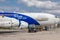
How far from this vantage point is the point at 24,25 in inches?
1660

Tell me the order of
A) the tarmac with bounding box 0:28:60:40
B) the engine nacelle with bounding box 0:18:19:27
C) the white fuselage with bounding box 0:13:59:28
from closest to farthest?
1. the tarmac with bounding box 0:28:60:40
2. the engine nacelle with bounding box 0:18:19:27
3. the white fuselage with bounding box 0:13:59:28

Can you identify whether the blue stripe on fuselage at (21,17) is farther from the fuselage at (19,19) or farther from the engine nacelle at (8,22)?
the engine nacelle at (8,22)

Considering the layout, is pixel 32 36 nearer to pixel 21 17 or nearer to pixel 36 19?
pixel 21 17

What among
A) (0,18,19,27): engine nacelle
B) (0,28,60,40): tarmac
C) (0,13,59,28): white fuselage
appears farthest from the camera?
(0,13,59,28): white fuselage

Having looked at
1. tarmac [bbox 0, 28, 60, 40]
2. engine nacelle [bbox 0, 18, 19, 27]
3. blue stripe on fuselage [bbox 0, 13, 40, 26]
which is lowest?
tarmac [bbox 0, 28, 60, 40]

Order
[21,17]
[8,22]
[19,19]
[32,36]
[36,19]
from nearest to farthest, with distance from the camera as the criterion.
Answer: [32,36], [8,22], [19,19], [21,17], [36,19]

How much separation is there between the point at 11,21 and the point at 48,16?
8.31 m

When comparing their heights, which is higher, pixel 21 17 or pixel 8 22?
pixel 21 17

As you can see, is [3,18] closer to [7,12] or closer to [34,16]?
[7,12]

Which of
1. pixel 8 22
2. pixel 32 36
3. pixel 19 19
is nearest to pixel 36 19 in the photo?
pixel 19 19

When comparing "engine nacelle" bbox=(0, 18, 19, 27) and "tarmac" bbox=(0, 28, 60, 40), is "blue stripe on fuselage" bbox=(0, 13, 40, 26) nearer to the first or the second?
"engine nacelle" bbox=(0, 18, 19, 27)

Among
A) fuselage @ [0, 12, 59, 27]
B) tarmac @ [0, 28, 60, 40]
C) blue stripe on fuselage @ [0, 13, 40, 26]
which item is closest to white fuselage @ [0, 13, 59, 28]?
fuselage @ [0, 12, 59, 27]

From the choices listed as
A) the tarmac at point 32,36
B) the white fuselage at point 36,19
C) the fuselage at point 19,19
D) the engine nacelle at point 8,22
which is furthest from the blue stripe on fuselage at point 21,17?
the tarmac at point 32,36

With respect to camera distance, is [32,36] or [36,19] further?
[36,19]
